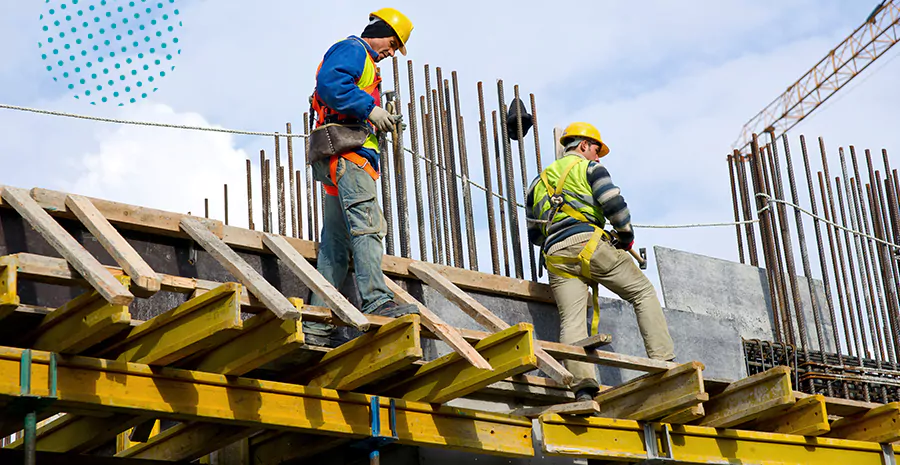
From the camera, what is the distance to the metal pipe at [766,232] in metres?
11.8

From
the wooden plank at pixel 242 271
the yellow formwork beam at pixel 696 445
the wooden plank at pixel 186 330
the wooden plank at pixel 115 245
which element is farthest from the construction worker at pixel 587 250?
the wooden plank at pixel 115 245

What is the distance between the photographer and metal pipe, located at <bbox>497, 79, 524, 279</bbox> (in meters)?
10.3

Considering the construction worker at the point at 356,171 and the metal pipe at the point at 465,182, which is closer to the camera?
the construction worker at the point at 356,171

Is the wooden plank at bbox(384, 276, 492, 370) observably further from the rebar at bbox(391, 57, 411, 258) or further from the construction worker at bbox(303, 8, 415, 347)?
the rebar at bbox(391, 57, 411, 258)

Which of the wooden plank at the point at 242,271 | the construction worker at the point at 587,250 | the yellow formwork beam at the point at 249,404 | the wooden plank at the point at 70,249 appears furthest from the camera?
the construction worker at the point at 587,250

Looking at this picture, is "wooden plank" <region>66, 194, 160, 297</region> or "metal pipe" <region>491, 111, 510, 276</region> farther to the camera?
"metal pipe" <region>491, 111, 510, 276</region>

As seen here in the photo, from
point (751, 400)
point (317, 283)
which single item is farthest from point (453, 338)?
point (751, 400)

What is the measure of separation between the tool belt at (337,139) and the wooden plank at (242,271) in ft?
2.89

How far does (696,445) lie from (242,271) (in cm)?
371

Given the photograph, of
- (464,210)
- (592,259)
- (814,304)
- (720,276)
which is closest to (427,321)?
(592,259)

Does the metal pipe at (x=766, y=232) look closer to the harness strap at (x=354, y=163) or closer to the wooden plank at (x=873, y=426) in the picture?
the wooden plank at (x=873, y=426)

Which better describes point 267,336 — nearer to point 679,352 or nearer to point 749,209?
point 679,352

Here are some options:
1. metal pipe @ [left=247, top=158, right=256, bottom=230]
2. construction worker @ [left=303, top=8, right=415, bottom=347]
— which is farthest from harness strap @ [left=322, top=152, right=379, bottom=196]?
metal pipe @ [left=247, top=158, right=256, bottom=230]

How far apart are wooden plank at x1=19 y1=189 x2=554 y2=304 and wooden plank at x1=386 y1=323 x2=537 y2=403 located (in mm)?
1287
